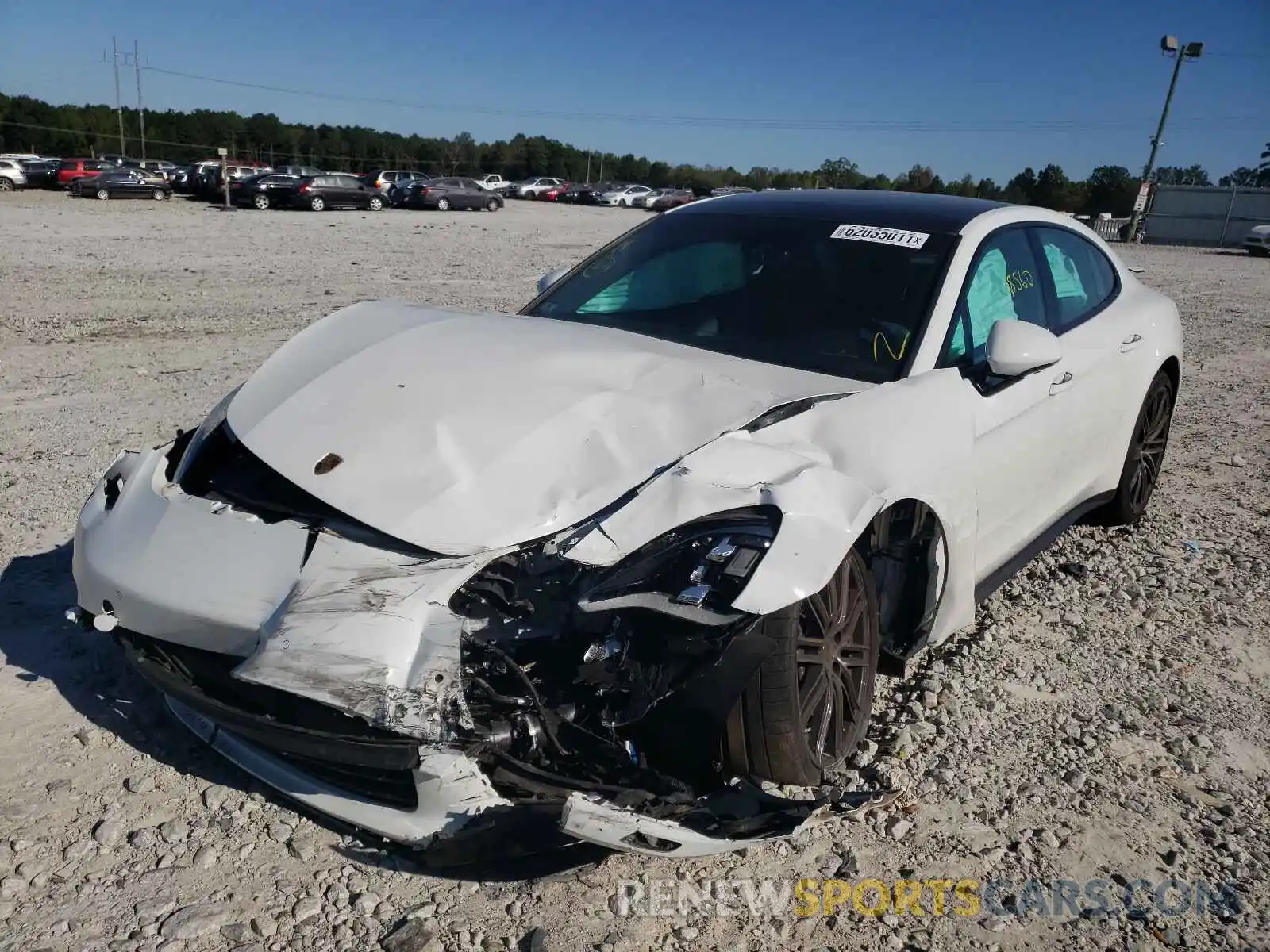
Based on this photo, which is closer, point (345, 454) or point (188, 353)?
point (345, 454)

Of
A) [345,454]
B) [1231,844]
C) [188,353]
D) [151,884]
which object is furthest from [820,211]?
[188,353]

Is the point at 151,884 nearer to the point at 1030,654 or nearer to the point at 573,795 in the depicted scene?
the point at 573,795

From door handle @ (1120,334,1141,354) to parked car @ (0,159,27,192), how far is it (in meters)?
39.9

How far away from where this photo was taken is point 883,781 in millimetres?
2861

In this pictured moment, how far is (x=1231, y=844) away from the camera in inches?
105

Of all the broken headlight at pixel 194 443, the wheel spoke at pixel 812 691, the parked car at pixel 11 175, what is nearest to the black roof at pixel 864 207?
the wheel spoke at pixel 812 691

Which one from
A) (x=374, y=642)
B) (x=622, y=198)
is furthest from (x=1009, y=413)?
(x=622, y=198)

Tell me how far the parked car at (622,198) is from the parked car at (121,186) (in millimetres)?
22803

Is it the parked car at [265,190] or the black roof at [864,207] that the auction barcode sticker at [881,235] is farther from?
the parked car at [265,190]

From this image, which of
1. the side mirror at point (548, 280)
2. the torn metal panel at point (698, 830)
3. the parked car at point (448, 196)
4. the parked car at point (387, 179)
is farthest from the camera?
the parked car at point (387, 179)

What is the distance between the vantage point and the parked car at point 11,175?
34844mm

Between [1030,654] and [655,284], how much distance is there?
6.57 feet

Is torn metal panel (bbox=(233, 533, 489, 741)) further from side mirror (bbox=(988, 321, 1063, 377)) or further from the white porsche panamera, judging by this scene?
side mirror (bbox=(988, 321, 1063, 377))

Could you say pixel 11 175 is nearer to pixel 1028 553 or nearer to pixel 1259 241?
pixel 1028 553
